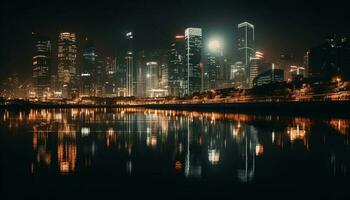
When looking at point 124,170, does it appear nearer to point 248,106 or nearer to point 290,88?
point 248,106

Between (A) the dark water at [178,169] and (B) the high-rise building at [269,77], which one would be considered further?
(B) the high-rise building at [269,77]

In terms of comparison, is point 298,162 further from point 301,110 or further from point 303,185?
point 301,110

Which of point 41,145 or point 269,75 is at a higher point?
point 269,75

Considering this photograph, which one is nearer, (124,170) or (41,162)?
(124,170)

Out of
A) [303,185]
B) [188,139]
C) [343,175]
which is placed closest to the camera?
[303,185]

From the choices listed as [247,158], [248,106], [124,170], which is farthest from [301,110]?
[124,170]

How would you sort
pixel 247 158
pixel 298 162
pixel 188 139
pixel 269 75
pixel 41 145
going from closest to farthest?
pixel 298 162, pixel 247 158, pixel 41 145, pixel 188 139, pixel 269 75

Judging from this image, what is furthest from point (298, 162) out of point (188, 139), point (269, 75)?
point (269, 75)

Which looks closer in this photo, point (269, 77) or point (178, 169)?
point (178, 169)

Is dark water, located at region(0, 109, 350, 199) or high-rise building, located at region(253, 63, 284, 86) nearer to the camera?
dark water, located at region(0, 109, 350, 199)
